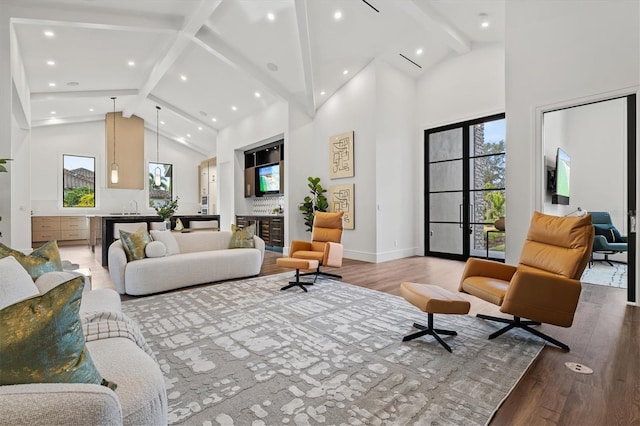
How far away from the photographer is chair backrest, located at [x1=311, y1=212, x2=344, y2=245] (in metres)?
4.74

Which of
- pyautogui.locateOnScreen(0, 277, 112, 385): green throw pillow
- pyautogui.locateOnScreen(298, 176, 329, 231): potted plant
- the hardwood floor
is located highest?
pyautogui.locateOnScreen(298, 176, 329, 231): potted plant

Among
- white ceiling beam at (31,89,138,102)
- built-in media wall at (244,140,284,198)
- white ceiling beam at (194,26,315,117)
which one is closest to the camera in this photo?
white ceiling beam at (194,26,315,117)

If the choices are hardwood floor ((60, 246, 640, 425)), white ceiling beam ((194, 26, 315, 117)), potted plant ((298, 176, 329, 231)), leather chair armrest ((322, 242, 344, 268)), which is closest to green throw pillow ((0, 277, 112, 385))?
hardwood floor ((60, 246, 640, 425))

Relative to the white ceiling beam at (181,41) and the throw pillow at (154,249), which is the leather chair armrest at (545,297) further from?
the white ceiling beam at (181,41)

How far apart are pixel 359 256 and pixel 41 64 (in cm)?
689

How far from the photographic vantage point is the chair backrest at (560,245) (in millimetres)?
2402

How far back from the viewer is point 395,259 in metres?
6.21

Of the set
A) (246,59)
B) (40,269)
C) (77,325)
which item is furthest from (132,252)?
(246,59)

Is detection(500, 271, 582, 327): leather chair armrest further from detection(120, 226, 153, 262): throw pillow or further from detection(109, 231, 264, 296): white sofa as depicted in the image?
detection(120, 226, 153, 262): throw pillow

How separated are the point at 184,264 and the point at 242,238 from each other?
3.27ft

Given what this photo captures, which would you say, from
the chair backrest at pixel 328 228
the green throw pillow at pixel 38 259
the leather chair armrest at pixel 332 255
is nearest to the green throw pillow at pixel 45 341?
the green throw pillow at pixel 38 259

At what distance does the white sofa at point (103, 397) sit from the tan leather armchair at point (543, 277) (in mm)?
2347

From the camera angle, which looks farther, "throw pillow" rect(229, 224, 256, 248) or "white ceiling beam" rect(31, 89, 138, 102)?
"white ceiling beam" rect(31, 89, 138, 102)

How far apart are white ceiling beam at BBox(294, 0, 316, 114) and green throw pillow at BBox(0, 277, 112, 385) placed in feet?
16.1
